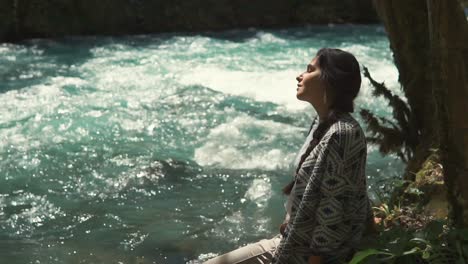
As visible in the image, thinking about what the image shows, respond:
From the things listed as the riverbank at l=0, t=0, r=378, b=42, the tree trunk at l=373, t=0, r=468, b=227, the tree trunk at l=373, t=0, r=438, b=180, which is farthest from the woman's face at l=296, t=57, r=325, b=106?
the riverbank at l=0, t=0, r=378, b=42

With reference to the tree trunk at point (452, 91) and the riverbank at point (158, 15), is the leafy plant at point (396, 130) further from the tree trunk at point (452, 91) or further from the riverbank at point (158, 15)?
the riverbank at point (158, 15)

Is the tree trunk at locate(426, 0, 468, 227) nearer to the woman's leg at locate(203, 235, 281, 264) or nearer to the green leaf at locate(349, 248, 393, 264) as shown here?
the green leaf at locate(349, 248, 393, 264)

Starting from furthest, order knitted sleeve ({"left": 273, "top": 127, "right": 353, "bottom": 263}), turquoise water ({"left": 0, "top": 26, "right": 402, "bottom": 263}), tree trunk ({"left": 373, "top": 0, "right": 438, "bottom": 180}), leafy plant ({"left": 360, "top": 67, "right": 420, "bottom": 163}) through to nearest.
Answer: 1. turquoise water ({"left": 0, "top": 26, "right": 402, "bottom": 263})
2. leafy plant ({"left": 360, "top": 67, "right": 420, "bottom": 163})
3. tree trunk ({"left": 373, "top": 0, "right": 438, "bottom": 180})
4. knitted sleeve ({"left": 273, "top": 127, "right": 353, "bottom": 263})

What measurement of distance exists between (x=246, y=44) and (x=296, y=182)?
458 inches

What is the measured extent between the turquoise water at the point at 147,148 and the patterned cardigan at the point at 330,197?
2232mm

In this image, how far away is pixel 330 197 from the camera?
3.01 metres

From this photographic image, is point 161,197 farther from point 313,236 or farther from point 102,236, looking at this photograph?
point 313,236

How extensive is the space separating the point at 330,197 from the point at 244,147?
4887 millimetres

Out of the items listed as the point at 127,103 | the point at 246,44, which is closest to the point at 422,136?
the point at 127,103

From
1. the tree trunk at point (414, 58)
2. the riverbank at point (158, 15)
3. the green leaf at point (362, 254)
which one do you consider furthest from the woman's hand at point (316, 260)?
the riverbank at point (158, 15)

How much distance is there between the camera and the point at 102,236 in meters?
5.61

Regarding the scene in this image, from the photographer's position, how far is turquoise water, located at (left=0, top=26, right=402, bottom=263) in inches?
222

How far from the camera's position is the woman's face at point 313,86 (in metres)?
3.14

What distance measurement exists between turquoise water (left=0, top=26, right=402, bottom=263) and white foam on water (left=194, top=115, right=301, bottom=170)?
0.08 feet
